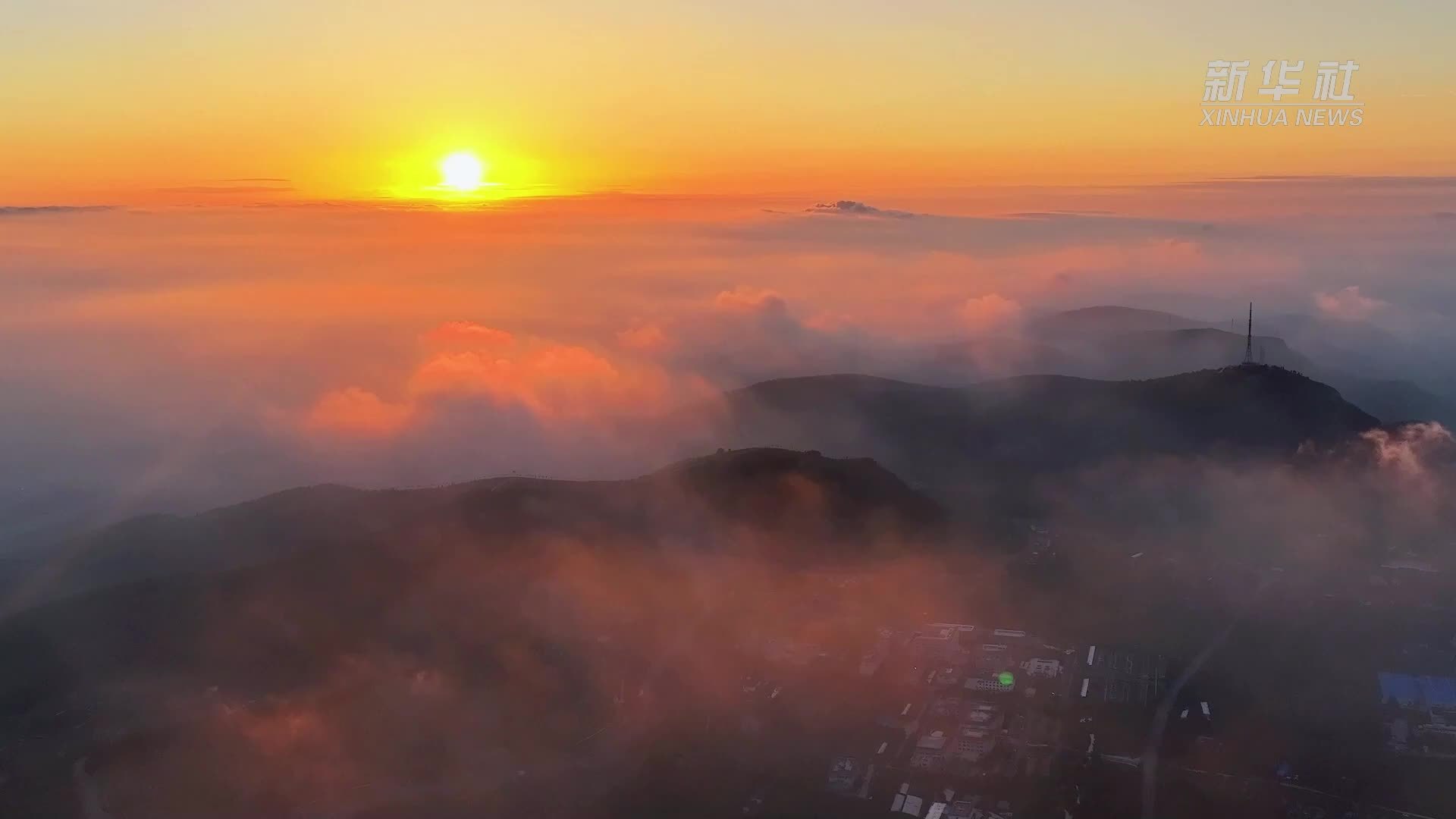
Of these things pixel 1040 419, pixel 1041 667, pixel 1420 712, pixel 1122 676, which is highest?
pixel 1040 419

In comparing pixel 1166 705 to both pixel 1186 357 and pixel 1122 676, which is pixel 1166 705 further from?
pixel 1186 357

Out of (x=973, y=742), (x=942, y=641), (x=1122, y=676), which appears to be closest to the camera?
(x=973, y=742)

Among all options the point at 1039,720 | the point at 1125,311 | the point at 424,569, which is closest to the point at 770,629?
the point at 1039,720

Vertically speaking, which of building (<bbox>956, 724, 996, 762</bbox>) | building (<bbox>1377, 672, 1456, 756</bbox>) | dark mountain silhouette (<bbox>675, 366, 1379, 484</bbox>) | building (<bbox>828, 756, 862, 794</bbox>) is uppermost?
dark mountain silhouette (<bbox>675, 366, 1379, 484</bbox>)

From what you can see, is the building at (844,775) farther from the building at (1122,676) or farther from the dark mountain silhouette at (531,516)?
the dark mountain silhouette at (531,516)

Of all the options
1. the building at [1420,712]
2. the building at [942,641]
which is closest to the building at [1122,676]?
the building at [942,641]

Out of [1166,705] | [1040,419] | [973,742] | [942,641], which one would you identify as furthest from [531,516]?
[1040,419]

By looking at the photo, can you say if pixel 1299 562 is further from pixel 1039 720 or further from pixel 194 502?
pixel 194 502

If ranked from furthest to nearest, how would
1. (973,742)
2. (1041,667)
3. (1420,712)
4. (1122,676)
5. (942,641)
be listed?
(942,641)
(1041,667)
(1122,676)
(1420,712)
(973,742)

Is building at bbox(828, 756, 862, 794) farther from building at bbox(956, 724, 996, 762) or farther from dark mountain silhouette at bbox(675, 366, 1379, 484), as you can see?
dark mountain silhouette at bbox(675, 366, 1379, 484)

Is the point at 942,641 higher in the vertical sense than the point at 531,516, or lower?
lower

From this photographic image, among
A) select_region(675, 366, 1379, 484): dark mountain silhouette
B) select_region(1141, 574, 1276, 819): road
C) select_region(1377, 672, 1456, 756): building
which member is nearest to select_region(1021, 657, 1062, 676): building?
select_region(1141, 574, 1276, 819): road
